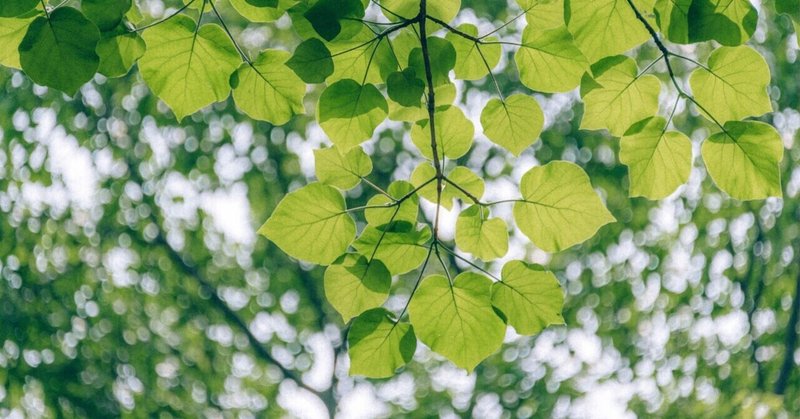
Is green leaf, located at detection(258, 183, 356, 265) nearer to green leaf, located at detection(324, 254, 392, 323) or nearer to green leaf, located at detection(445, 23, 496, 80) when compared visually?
green leaf, located at detection(324, 254, 392, 323)

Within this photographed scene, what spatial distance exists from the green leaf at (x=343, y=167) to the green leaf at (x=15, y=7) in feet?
1.38

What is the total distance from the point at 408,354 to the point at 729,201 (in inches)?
297

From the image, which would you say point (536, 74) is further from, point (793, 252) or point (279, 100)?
point (793, 252)

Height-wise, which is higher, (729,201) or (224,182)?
(729,201)

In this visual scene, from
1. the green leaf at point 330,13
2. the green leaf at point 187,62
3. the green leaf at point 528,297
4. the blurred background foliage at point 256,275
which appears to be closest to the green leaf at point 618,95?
the green leaf at point 528,297

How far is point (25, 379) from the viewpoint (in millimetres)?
7027

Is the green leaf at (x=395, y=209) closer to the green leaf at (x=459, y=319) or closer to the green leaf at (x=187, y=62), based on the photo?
the green leaf at (x=459, y=319)

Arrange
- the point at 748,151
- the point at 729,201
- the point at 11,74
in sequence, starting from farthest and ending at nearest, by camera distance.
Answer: the point at 729,201 → the point at 11,74 → the point at 748,151

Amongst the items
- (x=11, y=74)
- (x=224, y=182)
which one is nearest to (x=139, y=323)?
(x=224, y=182)

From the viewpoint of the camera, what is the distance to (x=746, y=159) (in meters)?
0.86

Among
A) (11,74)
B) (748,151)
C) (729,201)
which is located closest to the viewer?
(748,151)

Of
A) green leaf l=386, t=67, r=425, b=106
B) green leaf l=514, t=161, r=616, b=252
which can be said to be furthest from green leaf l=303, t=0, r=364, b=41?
green leaf l=514, t=161, r=616, b=252

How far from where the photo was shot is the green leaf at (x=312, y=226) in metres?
0.88

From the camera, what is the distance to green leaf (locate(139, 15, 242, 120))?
0.84 metres
